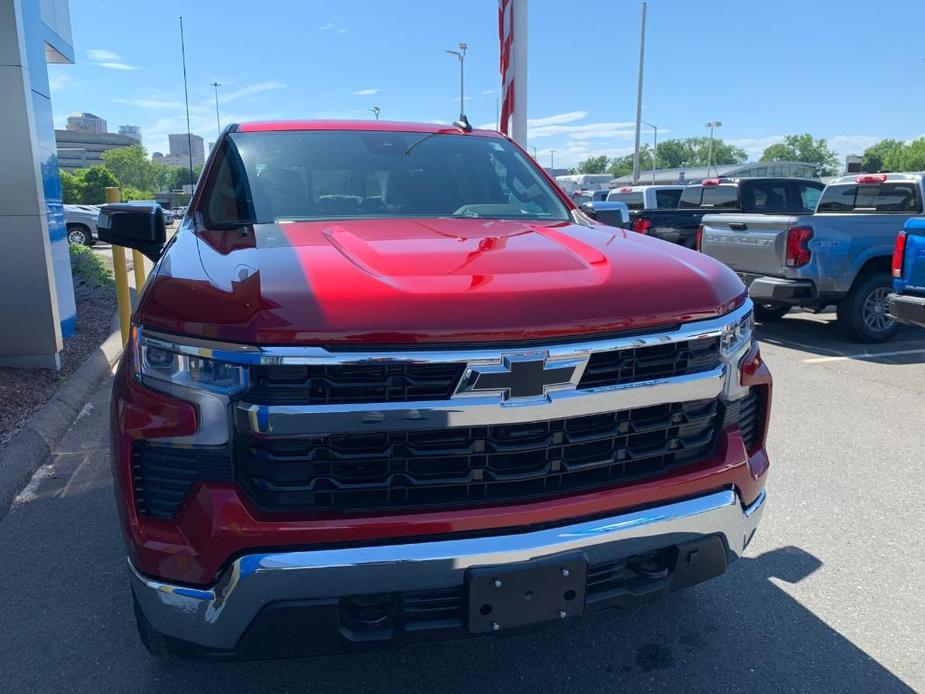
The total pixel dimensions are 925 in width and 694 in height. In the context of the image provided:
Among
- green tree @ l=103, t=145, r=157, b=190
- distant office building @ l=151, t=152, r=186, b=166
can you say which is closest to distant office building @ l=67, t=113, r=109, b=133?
distant office building @ l=151, t=152, r=186, b=166

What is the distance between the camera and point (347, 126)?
11.9 feet

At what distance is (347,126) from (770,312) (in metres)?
7.71

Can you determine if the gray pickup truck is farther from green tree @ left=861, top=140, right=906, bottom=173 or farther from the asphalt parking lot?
green tree @ left=861, top=140, right=906, bottom=173

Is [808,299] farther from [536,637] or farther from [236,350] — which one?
[236,350]

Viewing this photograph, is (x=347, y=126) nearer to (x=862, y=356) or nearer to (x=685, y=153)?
(x=862, y=356)

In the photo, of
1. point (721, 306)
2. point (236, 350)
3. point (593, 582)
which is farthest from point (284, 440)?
point (721, 306)

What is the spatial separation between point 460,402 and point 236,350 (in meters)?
0.56

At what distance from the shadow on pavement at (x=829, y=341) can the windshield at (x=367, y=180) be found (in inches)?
213

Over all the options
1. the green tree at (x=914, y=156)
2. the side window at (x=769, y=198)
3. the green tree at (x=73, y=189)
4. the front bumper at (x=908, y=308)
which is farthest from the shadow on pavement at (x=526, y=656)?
the green tree at (x=914, y=156)

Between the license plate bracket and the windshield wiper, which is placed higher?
the windshield wiper

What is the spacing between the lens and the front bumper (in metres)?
5.92

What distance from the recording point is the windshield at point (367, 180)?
301cm

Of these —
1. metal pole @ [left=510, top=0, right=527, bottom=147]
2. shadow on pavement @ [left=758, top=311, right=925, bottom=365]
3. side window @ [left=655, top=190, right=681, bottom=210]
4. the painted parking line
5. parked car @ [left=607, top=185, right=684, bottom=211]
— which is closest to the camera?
the painted parking line

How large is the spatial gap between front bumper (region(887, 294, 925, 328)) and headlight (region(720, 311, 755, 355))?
4.55 meters
